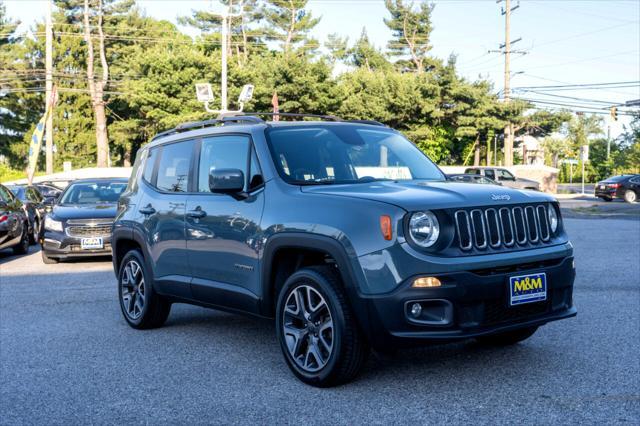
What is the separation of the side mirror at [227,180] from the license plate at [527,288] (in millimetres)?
2070

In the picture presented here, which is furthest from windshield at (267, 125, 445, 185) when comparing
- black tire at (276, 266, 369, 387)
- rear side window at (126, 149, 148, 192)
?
rear side window at (126, 149, 148, 192)

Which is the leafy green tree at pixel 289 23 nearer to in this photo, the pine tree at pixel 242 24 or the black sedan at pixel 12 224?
the pine tree at pixel 242 24

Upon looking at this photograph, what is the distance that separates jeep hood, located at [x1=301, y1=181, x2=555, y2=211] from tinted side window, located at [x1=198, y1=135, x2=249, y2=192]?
82 cm

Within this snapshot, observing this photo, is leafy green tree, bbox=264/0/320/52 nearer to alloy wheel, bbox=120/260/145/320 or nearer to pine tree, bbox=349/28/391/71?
pine tree, bbox=349/28/391/71

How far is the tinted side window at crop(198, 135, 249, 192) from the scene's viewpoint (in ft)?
19.5

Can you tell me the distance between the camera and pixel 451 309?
4.52 m

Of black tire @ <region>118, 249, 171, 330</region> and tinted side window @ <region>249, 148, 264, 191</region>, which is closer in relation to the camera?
tinted side window @ <region>249, 148, 264, 191</region>

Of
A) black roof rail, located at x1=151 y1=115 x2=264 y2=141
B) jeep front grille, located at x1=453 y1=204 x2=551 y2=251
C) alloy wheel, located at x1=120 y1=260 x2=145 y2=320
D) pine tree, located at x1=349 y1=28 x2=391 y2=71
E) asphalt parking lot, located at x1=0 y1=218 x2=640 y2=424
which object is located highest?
pine tree, located at x1=349 y1=28 x2=391 y2=71

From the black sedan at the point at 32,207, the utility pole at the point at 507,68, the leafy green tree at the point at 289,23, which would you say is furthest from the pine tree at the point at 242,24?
the black sedan at the point at 32,207

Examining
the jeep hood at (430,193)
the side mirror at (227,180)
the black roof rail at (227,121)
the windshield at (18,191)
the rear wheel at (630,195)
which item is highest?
the black roof rail at (227,121)

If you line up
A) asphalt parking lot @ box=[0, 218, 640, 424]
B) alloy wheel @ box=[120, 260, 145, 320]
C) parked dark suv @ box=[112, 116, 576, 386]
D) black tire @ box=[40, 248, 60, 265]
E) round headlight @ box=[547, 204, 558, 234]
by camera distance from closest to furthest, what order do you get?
asphalt parking lot @ box=[0, 218, 640, 424], parked dark suv @ box=[112, 116, 576, 386], round headlight @ box=[547, 204, 558, 234], alloy wheel @ box=[120, 260, 145, 320], black tire @ box=[40, 248, 60, 265]

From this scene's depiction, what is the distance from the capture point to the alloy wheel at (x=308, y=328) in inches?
196

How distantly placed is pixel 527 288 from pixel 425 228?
0.82 meters

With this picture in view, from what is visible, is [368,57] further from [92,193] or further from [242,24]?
[92,193]
